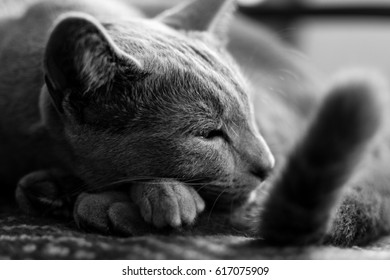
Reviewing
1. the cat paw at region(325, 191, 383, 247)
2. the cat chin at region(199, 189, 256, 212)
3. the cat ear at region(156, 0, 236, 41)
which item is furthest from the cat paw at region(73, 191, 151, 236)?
the cat ear at region(156, 0, 236, 41)

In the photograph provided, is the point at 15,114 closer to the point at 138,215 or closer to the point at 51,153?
the point at 51,153

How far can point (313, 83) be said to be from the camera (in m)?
1.93

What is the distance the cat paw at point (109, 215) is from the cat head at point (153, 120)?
50 mm

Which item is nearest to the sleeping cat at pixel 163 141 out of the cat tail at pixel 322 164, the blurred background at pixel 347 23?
the cat tail at pixel 322 164

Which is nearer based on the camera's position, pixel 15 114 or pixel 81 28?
pixel 81 28

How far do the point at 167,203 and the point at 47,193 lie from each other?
11.8 inches

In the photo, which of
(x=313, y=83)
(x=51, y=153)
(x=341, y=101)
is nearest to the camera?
(x=341, y=101)

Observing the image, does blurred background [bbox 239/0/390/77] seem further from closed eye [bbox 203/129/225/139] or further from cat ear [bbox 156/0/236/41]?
closed eye [bbox 203/129/225/139]

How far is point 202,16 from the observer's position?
4.28 feet

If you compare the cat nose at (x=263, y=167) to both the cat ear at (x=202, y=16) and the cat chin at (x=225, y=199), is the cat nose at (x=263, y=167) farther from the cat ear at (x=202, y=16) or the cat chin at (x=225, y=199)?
the cat ear at (x=202, y=16)

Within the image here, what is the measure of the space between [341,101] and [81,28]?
0.45 meters

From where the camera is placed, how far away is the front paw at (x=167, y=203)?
888mm
